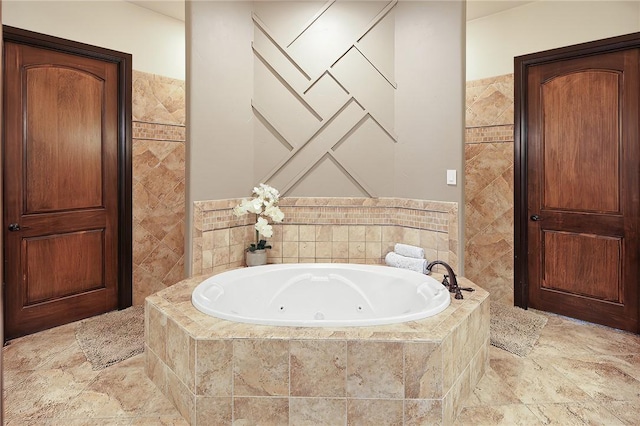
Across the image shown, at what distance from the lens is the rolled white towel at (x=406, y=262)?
9.27ft

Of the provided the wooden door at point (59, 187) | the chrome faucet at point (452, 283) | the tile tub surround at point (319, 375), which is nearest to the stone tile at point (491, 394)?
the tile tub surround at point (319, 375)

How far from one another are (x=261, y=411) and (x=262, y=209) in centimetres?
166

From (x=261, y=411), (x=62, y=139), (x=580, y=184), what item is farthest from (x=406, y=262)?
(x=62, y=139)

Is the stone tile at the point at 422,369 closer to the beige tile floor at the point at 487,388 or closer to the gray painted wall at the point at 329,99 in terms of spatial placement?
the beige tile floor at the point at 487,388

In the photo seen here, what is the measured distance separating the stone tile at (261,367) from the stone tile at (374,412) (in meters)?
0.30

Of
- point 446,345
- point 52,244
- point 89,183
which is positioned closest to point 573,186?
point 446,345

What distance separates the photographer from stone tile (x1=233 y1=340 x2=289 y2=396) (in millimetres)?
1809

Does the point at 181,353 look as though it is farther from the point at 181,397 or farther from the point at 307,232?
the point at 307,232

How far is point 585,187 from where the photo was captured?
321 centimetres

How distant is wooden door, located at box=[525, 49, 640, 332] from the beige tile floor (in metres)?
0.50

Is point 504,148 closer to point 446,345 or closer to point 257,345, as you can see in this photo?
point 446,345

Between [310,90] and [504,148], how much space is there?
1775 millimetres

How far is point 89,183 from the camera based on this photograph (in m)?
3.29

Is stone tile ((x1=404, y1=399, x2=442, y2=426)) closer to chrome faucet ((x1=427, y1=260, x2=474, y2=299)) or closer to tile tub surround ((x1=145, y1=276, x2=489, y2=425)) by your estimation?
tile tub surround ((x1=145, y1=276, x2=489, y2=425))
